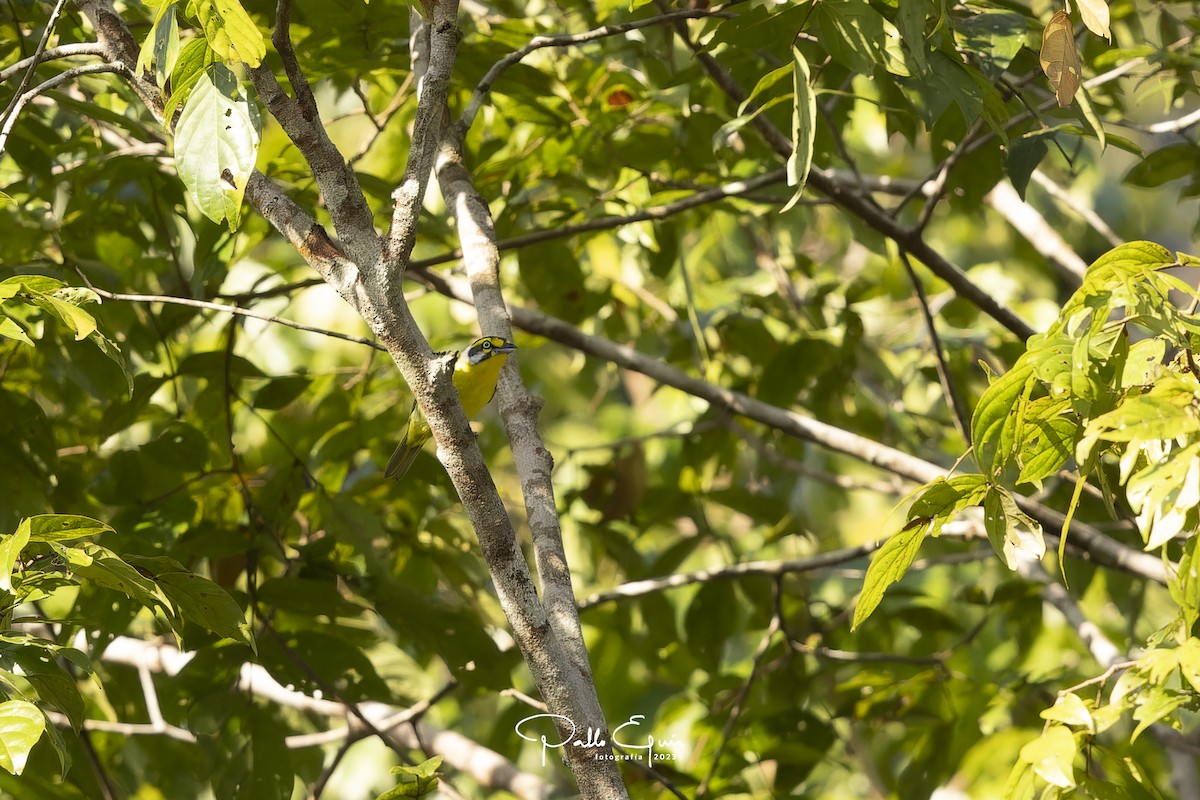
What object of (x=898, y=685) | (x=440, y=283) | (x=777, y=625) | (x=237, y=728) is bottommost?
(x=898, y=685)

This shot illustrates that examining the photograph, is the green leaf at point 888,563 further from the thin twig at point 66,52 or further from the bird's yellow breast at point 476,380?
the bird's yellow breast at point 476,380

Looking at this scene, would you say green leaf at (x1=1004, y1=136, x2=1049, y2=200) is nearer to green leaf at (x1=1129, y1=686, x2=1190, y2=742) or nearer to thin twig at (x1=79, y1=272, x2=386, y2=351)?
green leaf at (x1=1129, y1=686, x2=1190, y2=742)

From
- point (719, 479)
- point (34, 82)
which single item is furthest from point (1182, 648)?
point (719, 479)

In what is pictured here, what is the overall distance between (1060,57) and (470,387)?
8.46ft

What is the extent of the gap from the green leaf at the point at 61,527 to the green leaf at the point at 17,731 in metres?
0.28

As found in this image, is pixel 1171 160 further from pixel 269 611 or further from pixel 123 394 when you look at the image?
pixel 123 394

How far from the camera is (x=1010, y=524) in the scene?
5.83ft

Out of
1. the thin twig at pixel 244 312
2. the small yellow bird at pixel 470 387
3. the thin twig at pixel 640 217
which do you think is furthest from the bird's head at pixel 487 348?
the thin twig at pixel 244 312

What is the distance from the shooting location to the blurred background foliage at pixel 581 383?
9.46 ft

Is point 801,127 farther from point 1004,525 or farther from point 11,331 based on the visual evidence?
point 11,331

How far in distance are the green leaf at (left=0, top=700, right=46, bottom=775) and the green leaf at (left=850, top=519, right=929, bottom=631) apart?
1.30 meters

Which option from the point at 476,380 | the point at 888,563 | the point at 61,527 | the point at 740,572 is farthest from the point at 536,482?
the point at 476,380

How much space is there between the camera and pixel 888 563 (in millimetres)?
1813

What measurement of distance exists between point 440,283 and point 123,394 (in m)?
1.13
